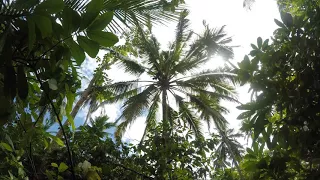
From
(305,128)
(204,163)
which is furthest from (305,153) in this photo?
(204,163)

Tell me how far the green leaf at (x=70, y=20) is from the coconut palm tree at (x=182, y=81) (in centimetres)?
858

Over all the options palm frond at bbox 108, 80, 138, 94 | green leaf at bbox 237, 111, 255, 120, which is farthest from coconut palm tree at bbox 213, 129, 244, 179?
palm frond at bbox 108, 80, 138, 94

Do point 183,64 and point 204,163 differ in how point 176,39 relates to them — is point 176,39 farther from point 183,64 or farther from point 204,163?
point 204,163

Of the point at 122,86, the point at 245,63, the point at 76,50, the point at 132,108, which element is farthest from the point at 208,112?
the point at 76,50

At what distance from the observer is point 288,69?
5.07 feet

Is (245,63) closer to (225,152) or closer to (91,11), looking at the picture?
(91,11)

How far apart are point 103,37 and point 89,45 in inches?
2.3

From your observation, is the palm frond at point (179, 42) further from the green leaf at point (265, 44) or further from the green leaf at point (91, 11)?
the green leaf at point (91, 11)

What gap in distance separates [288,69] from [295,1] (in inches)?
→ 24.1

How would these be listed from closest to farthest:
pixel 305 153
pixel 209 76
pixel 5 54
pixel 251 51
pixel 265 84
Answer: pixel 5 54, pixel 305 153, pixel 265 84, pixel 251 51, pixel 209 76

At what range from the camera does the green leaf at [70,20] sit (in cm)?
97

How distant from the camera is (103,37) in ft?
3.43

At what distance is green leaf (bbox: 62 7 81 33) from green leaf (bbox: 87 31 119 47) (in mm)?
53

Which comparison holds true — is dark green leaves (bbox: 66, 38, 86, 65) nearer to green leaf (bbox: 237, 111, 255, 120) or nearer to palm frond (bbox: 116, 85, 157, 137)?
green leaf (bbox: 237, 111, 255, 120)
